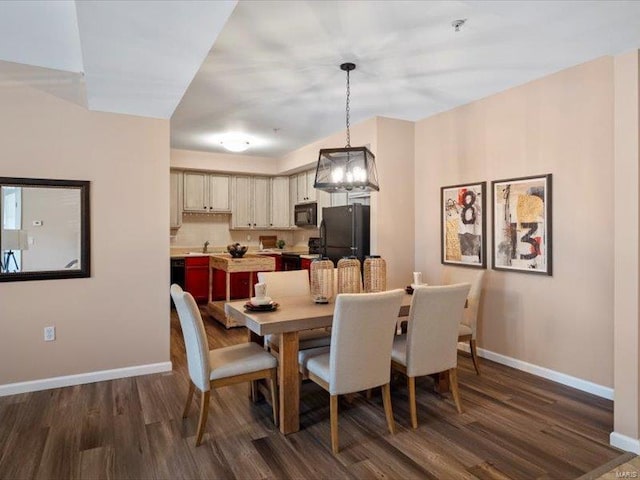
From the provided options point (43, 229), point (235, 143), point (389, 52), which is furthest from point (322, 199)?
point (43, 229)

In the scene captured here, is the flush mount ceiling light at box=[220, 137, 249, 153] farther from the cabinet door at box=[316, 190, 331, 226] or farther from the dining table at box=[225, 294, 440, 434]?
the dining table at box=[225, 294, 440, 434]

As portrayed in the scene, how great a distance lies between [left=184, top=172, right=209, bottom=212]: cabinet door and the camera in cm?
672

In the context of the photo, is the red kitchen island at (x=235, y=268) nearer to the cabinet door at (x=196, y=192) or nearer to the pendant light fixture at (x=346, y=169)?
the cabinet door at (x=196, y=192)

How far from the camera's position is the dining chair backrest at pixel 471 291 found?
3.54 m

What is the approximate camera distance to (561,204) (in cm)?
329

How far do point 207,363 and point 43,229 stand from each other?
198 centimetres

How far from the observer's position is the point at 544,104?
11.2 feet

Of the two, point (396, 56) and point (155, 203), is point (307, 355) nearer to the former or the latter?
point (155, 203)

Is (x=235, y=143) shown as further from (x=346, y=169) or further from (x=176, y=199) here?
(x=346, y=169)

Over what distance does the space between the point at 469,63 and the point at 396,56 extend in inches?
24.4

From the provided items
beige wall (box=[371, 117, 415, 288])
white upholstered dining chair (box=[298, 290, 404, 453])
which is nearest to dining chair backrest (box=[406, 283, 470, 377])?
white upholstered dining chair (box=[298, 290, 404, 453])

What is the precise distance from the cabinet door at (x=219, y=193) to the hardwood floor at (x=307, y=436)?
4.04 meters

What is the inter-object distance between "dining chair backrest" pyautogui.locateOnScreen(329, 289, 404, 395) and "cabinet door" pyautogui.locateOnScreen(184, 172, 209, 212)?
509 centimetres

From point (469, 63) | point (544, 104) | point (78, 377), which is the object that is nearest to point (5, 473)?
point (78, 377)
